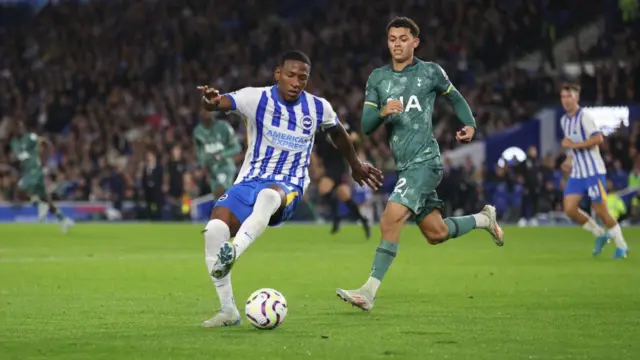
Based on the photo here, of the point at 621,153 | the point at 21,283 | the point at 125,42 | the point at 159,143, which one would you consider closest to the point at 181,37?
the point at 125,42

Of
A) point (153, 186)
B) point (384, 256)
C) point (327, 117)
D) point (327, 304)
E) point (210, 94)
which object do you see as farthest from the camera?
point (153, 186)

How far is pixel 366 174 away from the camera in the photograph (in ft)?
32.2

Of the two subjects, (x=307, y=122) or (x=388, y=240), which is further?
(x=388, y=240)

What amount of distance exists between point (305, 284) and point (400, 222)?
2.94 metres

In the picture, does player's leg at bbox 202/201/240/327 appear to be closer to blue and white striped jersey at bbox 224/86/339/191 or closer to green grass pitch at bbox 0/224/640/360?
green grass pitch at bbox 0/224/640/360

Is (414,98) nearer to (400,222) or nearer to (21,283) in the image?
(400,222)

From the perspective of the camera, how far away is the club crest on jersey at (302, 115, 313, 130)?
9.34 m

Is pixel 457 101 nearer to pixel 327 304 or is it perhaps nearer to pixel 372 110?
pixel 372 110

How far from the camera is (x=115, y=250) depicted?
1892 centimetres

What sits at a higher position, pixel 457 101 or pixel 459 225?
pixel 457 101

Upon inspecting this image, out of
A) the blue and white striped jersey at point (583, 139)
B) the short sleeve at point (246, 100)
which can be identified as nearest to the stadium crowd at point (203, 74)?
the blue and white striped jersey at point (583, 139)

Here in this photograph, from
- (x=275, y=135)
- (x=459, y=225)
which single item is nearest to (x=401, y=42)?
(x=275, y=135)

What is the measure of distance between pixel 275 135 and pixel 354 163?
82 cm

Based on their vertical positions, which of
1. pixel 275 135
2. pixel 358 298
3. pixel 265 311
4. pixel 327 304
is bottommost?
pixel 327 304
